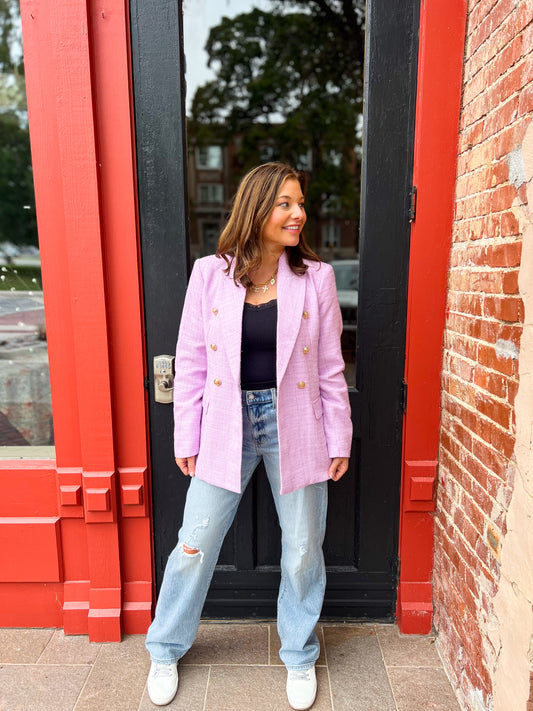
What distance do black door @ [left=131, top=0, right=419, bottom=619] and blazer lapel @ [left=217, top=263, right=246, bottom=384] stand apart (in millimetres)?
435

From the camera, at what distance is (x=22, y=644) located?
2.31m

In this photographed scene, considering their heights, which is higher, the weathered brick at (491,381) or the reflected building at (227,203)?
the reflected building at (227,203)

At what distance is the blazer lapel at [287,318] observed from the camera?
1834 mm

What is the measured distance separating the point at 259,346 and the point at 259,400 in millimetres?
209

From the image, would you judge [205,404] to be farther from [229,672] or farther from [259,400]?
[229,672]

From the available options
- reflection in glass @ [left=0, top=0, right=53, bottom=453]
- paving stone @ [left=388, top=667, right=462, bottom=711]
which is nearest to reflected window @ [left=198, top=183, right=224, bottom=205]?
reflection in glass @ [left=0, top=0, right=53, bottom=453]

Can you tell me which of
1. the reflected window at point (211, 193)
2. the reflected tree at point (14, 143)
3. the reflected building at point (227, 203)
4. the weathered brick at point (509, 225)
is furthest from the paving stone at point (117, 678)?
the reflected window at point (211, 193)

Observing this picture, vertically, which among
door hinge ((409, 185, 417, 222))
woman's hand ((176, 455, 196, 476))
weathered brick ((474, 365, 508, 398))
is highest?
door hinge ((409, 185, 417, 222))

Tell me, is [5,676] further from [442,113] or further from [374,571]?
[442,113]

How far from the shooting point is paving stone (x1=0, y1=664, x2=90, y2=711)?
6.48ft

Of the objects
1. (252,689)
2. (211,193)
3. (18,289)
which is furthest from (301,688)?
(211,193)

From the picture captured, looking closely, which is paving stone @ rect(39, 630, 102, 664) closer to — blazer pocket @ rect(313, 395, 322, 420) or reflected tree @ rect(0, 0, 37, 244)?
blazer pocket @ rect(313, 395, 322, 420)

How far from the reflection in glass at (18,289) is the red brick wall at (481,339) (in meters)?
1.94

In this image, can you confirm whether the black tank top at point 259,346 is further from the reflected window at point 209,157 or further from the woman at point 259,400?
the reflected window at point 209,157
